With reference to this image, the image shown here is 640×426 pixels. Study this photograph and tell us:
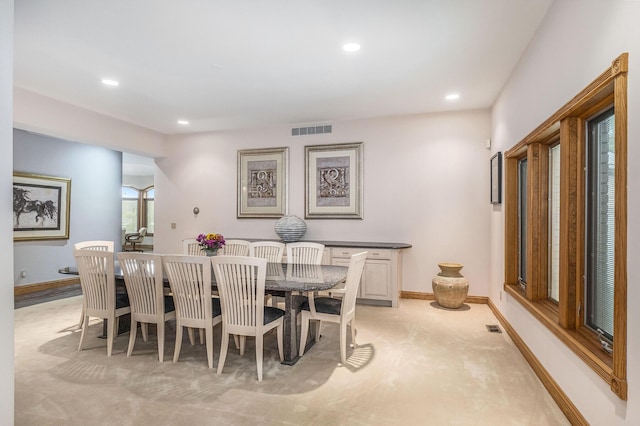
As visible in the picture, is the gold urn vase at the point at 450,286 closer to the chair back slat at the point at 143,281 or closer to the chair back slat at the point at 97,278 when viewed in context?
the chair back slat at the point at 143,281

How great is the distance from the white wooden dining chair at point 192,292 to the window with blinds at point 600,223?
8.51ft

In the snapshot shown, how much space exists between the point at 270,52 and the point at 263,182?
3056 mm

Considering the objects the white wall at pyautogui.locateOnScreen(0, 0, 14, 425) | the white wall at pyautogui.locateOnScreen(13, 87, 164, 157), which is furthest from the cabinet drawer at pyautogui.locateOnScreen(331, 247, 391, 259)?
the white wall at pyautogui.locateOnScreen(0, 0, 14, 425)

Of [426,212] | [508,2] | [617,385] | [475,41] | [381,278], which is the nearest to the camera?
[617,385]

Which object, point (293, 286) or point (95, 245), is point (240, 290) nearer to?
point (293, 286)

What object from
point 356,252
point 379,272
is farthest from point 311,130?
point 379,272

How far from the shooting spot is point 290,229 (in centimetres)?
568

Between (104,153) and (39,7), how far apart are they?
5010 millimetres

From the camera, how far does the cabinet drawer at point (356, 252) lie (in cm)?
502

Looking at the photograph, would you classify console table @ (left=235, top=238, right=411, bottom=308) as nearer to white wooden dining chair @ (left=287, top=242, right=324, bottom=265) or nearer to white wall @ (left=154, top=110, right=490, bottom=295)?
white wall @ (left=154, top=110, right=490, bottom=295)

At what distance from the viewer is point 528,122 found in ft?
10.5

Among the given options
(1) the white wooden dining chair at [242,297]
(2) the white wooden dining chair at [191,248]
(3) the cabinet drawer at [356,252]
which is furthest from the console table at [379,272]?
(1) the white wooden dining chair at [242,297]

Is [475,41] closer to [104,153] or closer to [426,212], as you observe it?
[426,212]

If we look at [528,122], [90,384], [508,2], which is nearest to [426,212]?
[528,122]
